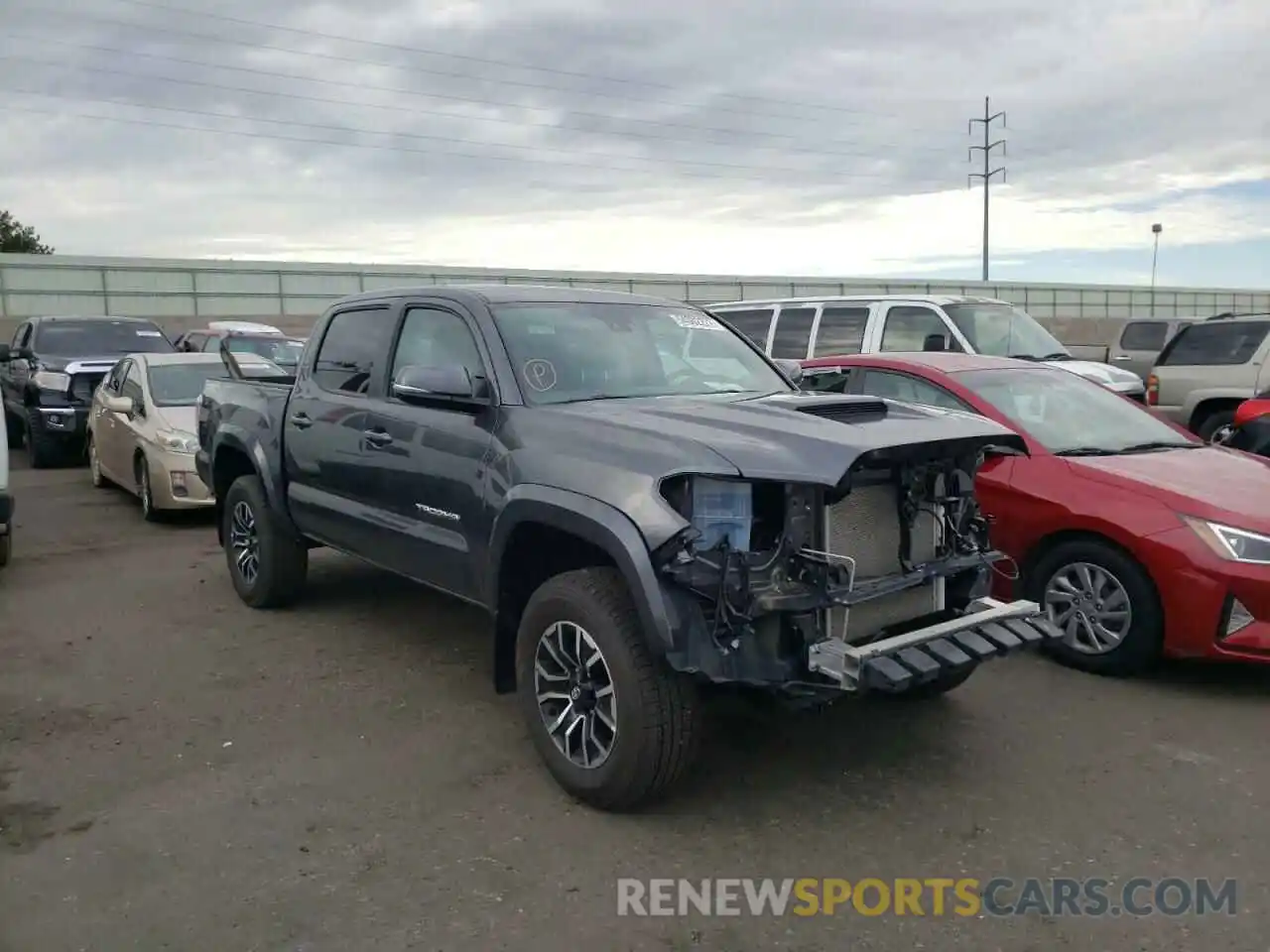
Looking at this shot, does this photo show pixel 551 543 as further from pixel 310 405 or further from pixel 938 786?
pixel 310 405

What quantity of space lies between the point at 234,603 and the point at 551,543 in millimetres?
3560

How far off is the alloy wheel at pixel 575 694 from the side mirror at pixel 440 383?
3.61ft

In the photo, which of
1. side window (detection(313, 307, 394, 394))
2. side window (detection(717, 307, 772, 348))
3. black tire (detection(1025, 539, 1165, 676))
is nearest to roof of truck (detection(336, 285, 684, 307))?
side window (detection(313, 307, 394, 394))

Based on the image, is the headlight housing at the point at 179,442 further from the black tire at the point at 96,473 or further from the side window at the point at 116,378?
the black tire at the point at 96,473

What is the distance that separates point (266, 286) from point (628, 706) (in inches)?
1413

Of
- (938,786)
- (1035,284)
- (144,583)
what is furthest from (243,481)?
(1035,284)

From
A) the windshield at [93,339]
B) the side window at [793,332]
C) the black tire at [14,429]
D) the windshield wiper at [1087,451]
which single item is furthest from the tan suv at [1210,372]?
→ the black tire at [14,429]

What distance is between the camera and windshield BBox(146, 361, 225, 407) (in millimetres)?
10453

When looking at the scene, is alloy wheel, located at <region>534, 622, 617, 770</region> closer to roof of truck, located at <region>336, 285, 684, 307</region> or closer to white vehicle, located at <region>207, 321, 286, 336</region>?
roof of truck, located at <region>336, 285, 684, 307</region>

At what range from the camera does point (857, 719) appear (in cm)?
501

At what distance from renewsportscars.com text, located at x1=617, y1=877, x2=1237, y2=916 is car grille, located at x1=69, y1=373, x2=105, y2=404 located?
12.6m

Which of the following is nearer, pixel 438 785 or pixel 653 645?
pixel 653 645

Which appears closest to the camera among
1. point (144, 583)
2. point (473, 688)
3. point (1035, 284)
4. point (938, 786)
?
point (938, 786)

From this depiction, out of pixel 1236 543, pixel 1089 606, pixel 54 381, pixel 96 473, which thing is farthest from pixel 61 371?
pixel 1236 543
